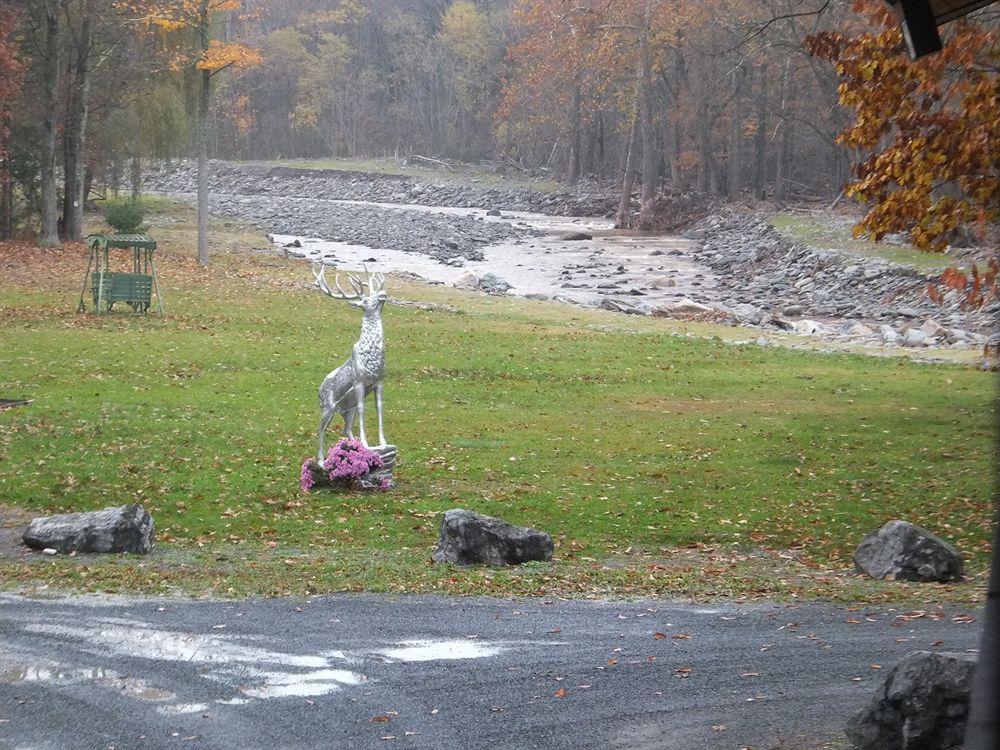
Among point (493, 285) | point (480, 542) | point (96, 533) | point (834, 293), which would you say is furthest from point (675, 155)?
point (96, 533)

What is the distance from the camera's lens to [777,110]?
250 ft

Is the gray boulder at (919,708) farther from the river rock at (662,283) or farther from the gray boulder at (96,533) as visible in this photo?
the river rock at (662,283)

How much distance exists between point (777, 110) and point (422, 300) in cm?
4616

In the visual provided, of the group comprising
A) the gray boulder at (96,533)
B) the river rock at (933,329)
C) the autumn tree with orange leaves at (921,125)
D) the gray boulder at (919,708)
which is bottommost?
the gray boulder at (96,533)

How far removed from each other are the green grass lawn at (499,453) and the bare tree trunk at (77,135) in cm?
1675

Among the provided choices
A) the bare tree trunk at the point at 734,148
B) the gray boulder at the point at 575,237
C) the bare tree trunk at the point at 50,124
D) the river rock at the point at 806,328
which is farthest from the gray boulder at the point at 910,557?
the bare tree trunk at the point at 734,148

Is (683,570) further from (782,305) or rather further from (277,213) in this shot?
(277,213)

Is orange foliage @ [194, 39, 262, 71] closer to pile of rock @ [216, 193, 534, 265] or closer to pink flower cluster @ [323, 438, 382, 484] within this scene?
pile of rock @ [216, 193, 534, 265]

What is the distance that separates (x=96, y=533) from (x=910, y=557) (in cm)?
839

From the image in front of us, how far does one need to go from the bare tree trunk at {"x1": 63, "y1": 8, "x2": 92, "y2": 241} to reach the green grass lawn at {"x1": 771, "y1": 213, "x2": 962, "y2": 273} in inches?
1133

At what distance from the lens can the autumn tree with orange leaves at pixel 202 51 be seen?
39219 mm

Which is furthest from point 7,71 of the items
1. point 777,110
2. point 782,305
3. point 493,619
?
point 777,110

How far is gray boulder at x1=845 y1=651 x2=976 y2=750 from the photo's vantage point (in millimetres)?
6723

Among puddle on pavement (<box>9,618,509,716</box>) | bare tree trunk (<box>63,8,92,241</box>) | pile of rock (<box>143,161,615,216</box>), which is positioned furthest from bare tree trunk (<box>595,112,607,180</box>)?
puddle on pavement (<box>9,618,509,716</box>)
